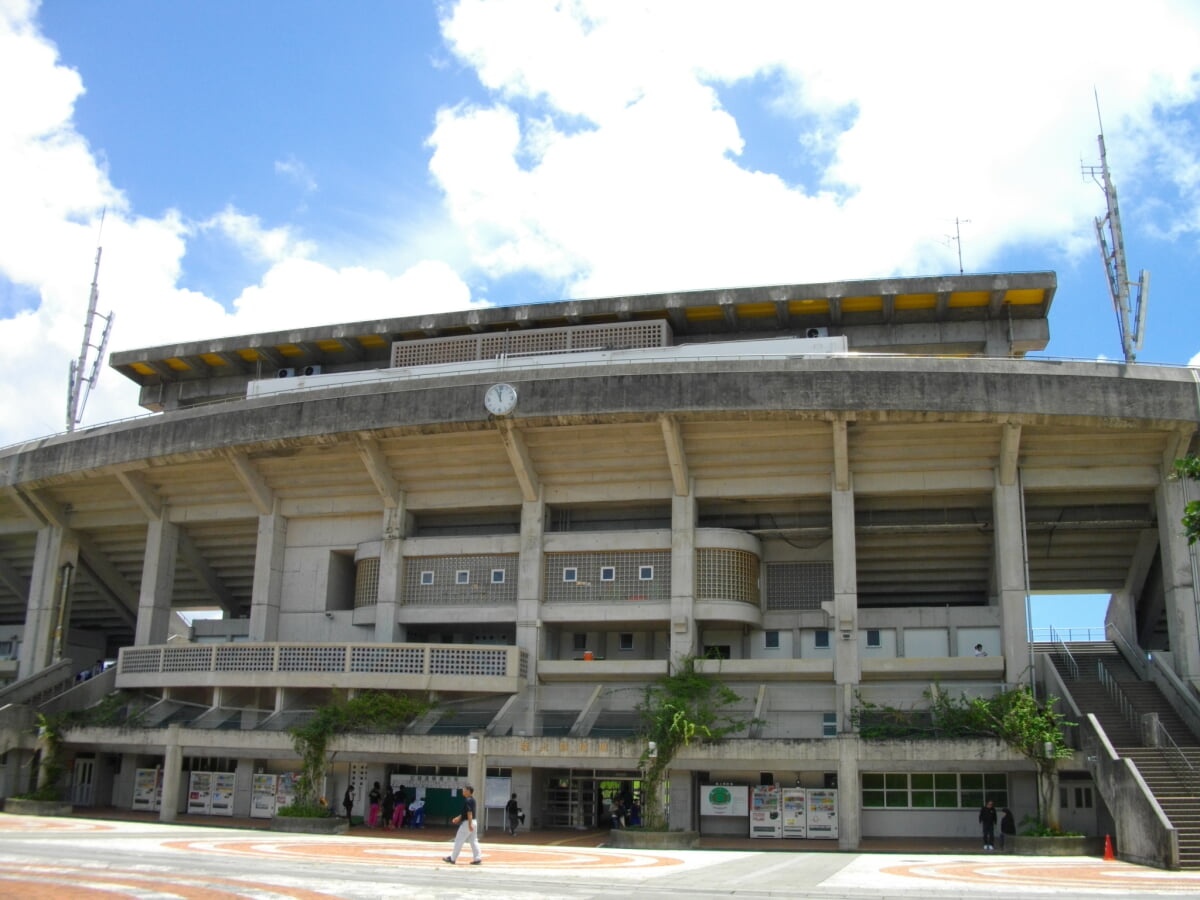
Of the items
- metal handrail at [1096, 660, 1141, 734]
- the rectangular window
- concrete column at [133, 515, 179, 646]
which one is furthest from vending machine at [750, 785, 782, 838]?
concrete column at [133, 515, 179, 646]

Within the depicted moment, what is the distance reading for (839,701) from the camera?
33688mm

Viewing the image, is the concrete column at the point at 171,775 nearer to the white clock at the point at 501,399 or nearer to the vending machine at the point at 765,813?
the white clock at the point at 501,399

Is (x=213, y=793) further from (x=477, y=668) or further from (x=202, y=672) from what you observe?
(x=477, y=668)

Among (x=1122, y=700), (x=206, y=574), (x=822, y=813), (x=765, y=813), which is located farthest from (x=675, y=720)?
(x=206, y=574)

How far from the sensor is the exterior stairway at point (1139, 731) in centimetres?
2462

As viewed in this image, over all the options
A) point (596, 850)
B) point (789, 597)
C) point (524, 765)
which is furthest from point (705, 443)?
point (596, 850)

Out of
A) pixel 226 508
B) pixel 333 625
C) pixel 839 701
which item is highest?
pixel 226 508

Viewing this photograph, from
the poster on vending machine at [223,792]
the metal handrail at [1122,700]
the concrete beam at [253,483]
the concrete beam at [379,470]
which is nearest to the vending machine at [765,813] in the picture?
the metal handrail at [1122,700]

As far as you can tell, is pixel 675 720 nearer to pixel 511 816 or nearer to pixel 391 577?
pixel 511 816

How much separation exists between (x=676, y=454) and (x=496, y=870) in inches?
680

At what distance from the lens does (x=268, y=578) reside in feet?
133

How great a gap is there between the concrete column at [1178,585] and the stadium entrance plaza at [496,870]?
9515 mm

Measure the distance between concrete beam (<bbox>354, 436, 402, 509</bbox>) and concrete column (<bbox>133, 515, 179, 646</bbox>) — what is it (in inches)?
386

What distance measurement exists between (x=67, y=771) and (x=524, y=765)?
17906mm
